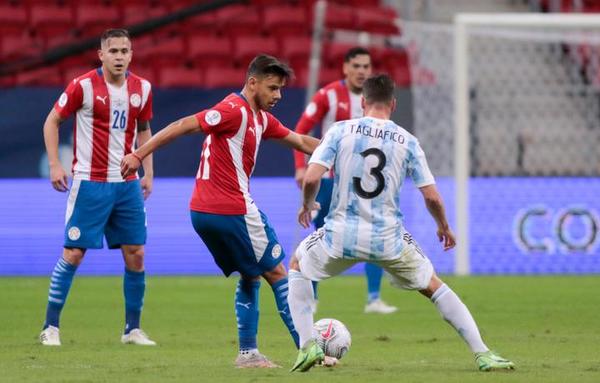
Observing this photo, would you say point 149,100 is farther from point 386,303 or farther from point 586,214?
point 586,214

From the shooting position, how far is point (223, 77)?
60.3 ft

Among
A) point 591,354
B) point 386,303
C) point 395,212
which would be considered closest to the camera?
point 395,212

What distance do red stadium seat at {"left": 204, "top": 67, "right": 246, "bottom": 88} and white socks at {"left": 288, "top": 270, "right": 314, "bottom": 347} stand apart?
1038 centimetres

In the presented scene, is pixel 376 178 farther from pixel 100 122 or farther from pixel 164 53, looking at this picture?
pixel 164 53

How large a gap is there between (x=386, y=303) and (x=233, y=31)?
725 centimetres

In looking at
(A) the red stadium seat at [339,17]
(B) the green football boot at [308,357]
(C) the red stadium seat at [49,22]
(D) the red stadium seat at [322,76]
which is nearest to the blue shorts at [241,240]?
(B) the green football boot at [308,357]

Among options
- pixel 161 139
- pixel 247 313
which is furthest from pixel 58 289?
pixel 161 139

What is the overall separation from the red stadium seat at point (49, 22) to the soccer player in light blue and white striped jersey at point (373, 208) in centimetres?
1180

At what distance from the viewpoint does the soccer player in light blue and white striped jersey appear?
7.68 metres

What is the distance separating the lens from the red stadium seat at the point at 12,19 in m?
18.8

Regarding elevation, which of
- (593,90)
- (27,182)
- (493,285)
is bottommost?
(493,285)

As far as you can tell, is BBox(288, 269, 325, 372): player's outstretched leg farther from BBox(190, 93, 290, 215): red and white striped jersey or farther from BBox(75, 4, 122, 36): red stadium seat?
BBox(75, 4, 122, 36): red stadium seat

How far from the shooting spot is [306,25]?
1973 centimetres

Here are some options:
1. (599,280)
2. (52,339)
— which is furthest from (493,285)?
(52,339)
